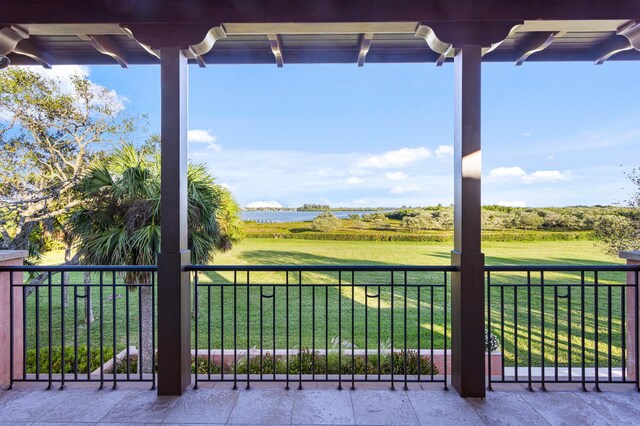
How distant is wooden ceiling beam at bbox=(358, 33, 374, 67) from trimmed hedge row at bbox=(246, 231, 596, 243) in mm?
5694

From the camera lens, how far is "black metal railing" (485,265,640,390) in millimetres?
2311

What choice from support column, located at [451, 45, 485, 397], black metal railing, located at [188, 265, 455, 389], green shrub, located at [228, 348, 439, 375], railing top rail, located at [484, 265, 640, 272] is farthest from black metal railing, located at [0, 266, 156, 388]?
railing top rail, located at [484, 265, 640, 272]

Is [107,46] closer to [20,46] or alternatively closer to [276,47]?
[20,46]

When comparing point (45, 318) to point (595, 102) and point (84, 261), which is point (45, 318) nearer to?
point (84, 261)

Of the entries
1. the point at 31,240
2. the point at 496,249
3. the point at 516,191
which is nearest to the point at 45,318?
the point at 31,240

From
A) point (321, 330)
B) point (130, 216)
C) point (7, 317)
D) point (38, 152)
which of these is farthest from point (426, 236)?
point (38, 152)

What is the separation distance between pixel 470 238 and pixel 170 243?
Result: 2.11 m

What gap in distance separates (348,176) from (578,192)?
7.05 m

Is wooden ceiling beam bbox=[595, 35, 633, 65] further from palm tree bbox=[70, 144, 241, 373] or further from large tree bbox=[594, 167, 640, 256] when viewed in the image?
large tree bbox=[594, 167, 640, 256]

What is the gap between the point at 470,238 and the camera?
2166mm

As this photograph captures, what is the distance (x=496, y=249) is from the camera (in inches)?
329

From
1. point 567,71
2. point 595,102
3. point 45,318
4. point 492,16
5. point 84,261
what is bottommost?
point 45,318

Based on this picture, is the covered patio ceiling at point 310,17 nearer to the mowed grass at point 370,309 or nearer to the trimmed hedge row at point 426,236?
the trimmed hedge row at point 426,236

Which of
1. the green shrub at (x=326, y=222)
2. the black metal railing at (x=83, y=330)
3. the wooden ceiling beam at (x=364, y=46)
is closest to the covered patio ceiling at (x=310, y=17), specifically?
the wooden ceiling beam at (x=364, y=46)
